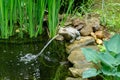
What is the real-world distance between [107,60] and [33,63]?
75 cm

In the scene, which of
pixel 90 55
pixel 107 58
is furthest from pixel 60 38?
pixel 107 58

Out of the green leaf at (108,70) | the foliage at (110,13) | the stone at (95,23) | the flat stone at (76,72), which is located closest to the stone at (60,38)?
the stone at (95,23)

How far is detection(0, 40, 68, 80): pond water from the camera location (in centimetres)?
250

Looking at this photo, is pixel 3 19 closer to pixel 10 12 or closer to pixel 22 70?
pixel 10 12

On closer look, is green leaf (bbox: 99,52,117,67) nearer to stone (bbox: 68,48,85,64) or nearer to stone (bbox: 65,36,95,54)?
stone (bbox: 68,48,85,64)

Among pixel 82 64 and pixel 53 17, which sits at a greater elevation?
pixel 53 17

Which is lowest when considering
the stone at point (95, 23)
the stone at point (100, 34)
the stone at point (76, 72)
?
the stone at point (76, 72)

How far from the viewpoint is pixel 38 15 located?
3184 mm

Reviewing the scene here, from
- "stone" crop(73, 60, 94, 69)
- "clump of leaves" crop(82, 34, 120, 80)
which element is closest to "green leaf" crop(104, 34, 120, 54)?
"clump of leaves" crop(82, 34, 120, 80)

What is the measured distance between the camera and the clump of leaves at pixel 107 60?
2133 millimetres

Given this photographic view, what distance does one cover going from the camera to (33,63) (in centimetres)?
269

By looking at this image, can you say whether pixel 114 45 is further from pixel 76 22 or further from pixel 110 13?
pixel 110 13

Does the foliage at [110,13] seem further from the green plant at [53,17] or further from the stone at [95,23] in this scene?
the green plant at [53,17]

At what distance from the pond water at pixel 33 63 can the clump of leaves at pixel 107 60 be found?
392 millimetres
